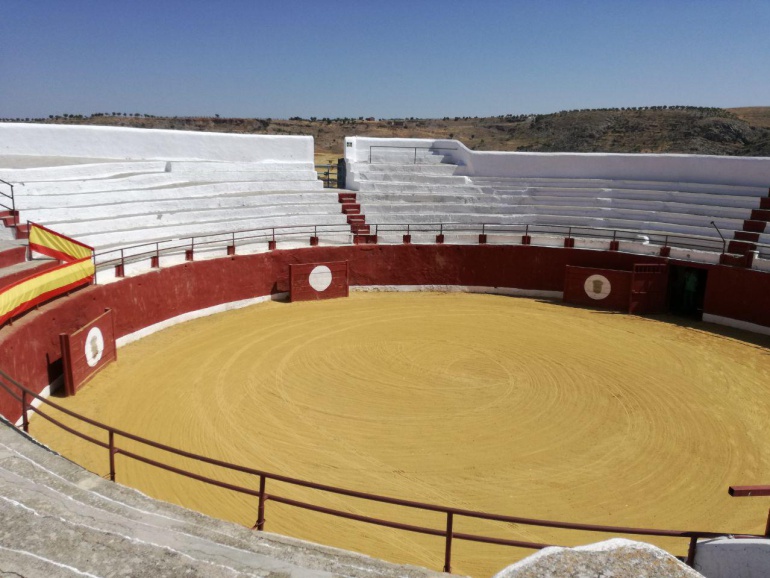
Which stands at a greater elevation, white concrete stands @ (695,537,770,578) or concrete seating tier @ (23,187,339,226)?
concrete seating tier @ (23,187,339,226)

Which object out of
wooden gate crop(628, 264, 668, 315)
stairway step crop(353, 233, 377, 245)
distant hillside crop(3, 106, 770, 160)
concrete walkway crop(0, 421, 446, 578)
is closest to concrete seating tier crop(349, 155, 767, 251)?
stairway step crop(353, 233, 377, 245)

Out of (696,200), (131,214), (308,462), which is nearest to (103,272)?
(131,214)

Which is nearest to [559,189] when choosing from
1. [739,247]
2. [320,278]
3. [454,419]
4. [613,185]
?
[613,185]

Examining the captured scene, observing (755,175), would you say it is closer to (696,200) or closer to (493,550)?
(696,200)

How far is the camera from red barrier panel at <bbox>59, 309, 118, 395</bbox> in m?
12.5

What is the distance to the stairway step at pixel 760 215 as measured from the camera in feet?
69.8

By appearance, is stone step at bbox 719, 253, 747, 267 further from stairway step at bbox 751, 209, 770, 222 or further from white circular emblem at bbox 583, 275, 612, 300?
white circular emblem at bbox 583, 275, 612, 300

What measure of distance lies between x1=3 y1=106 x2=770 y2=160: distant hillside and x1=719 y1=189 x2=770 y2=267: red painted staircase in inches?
1040

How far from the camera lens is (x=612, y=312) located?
20562 mm

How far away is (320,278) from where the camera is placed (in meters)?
21.0

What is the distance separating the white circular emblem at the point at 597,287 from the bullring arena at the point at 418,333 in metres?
0.07

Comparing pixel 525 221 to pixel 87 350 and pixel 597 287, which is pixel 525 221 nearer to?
pixel 597 287

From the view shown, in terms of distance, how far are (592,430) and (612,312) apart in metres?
9.54

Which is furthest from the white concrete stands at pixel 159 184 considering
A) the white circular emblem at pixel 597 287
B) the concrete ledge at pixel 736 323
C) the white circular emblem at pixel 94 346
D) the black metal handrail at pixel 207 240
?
the concrete ledge at pixel 736 323
